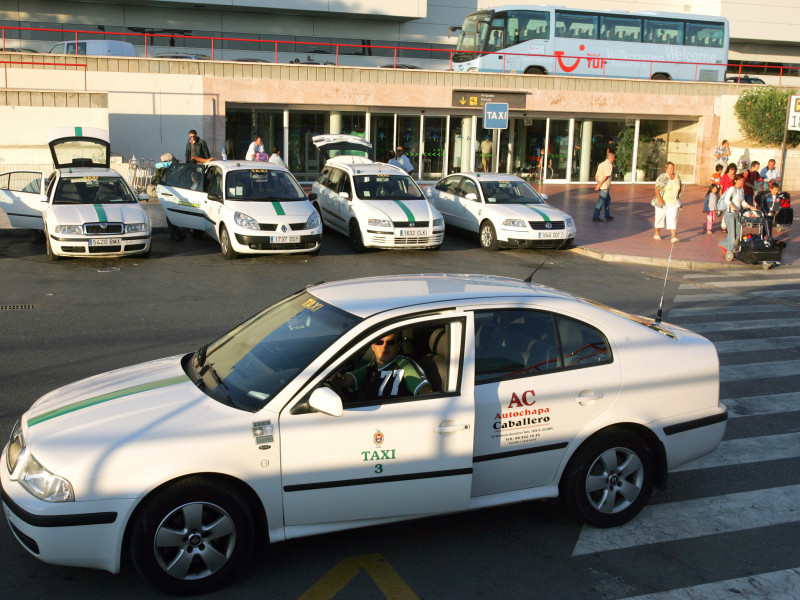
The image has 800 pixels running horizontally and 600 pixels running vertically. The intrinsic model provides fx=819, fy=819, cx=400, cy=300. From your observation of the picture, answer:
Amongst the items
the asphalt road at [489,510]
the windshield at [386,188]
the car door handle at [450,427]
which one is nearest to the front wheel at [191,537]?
the asphalt road at [489,510]

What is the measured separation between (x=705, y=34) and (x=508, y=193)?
2220cm

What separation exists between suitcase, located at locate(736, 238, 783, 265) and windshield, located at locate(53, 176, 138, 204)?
12.0 metres

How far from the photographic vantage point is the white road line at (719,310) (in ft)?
38.6

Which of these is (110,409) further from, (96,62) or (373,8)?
(373,8)

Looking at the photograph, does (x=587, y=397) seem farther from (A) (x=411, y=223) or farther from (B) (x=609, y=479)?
(A) (x=411, y=223)

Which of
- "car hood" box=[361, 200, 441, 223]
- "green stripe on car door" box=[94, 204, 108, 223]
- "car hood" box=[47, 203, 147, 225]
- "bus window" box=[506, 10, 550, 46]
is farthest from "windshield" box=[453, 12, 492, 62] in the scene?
"green stripe on car door" box=[94, 204, 108, 223]

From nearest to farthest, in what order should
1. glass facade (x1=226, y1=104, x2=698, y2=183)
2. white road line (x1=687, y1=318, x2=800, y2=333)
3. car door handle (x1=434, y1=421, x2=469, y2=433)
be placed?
car door handle (x1=434, y1=421, x2=469, y2=433)
white road line (x1=687, y1=318, x2=800, y2=333)
glass facade (x1=226, y1=104, x2=698, y2=183)

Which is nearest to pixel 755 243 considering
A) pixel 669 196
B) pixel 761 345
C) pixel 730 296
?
pixel 669 196

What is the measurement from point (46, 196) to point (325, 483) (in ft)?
42.2

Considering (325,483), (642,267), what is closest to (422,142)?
(642,267)

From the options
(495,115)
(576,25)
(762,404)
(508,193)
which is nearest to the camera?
(762,404)

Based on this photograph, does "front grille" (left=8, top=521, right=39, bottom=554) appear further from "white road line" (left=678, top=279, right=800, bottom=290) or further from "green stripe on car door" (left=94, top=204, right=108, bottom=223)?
"white road line" (left=678, top=279, right=800, bottom=290)

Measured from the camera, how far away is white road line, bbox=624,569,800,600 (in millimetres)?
4426

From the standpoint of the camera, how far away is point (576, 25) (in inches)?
1313
